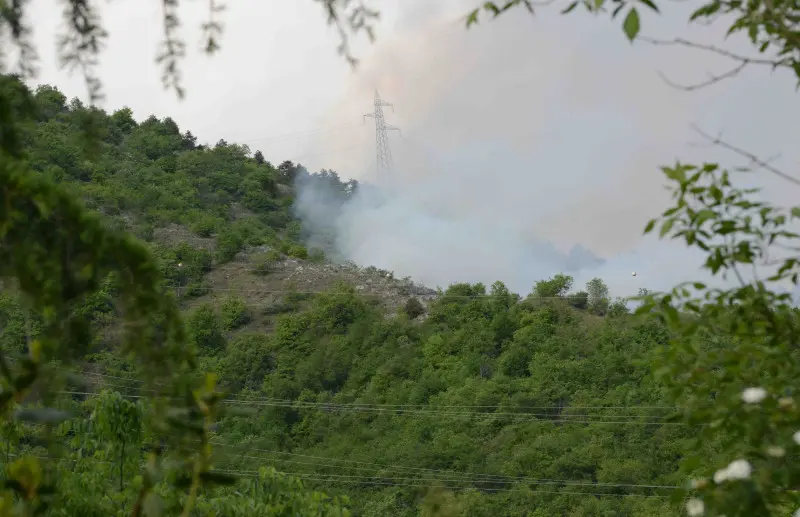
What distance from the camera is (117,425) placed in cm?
276

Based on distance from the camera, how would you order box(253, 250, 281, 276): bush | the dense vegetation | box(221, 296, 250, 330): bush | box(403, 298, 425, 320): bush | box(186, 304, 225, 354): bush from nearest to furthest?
the dense vegetation < box(186, 304, 225, 354): bush < box(403, 298, 425, 320): bush < box(221, 296, 250, 330): bush < box(253, 250, 281, 276): bush

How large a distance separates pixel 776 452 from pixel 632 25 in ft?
2.37

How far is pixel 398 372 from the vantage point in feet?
118

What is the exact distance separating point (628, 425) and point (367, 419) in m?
8.93

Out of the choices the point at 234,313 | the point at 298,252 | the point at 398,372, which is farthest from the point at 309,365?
the point at 298,252

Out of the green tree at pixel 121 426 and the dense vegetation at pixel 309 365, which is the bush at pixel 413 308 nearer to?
the dense vegetation at pixel 309 365

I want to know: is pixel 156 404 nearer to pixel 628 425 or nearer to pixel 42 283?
pixel 42 283

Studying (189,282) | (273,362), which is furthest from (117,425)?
(189,282)

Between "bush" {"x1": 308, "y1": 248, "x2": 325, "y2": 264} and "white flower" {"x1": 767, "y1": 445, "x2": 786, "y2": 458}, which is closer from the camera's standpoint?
"white flower" {"x1": 767, "y1": 445, "x2": 786, "y2": 458}

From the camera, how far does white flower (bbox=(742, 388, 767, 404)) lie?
1.64m

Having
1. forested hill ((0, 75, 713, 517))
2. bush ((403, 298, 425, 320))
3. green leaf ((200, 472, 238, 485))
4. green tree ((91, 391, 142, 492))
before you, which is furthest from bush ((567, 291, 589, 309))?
green leaf ((200, 472, 238, 485))

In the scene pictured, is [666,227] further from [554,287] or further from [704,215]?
[554,287]

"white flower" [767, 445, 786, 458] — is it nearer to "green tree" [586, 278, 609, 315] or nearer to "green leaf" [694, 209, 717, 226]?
"green leaf" [694, 209, 717, 226]

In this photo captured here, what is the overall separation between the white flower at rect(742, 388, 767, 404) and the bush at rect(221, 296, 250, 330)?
126 feet
